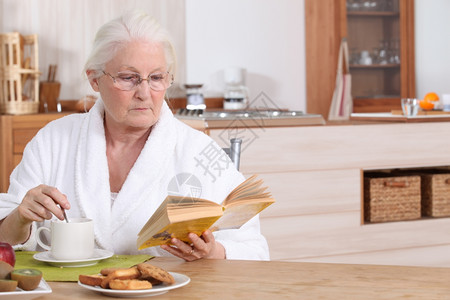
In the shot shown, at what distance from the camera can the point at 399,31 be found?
548 cm

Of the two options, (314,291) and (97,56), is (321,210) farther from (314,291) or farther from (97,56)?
(314,291)

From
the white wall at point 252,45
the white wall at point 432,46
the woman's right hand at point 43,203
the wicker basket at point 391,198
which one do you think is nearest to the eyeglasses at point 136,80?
the woman's right hand at point 43,203

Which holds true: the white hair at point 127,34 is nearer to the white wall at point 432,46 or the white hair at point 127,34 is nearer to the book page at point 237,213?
the book page at point 237,213

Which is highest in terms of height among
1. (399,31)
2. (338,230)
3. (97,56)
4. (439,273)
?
(399,31)

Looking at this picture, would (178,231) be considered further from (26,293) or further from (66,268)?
(26,293)

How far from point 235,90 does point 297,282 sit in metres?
3.63

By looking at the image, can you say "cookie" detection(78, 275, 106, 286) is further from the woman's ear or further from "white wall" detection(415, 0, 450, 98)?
"white wall" detection(415, 0, 450, 98)

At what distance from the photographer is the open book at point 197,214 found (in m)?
1.34

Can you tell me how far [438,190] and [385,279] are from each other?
251 cm

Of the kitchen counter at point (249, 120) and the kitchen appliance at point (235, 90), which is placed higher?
the kitchen appliance at point (235, 90)

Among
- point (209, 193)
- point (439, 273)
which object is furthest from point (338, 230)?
point (439, 273)

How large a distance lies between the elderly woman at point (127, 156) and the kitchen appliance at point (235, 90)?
283 cm

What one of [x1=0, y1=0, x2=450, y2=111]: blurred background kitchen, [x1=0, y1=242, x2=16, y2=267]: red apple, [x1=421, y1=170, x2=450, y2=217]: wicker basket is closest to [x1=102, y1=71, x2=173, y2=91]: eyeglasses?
[x1=0, y1=242, x2=16, y2=267]: red apple

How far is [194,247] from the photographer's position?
4.90 feet
